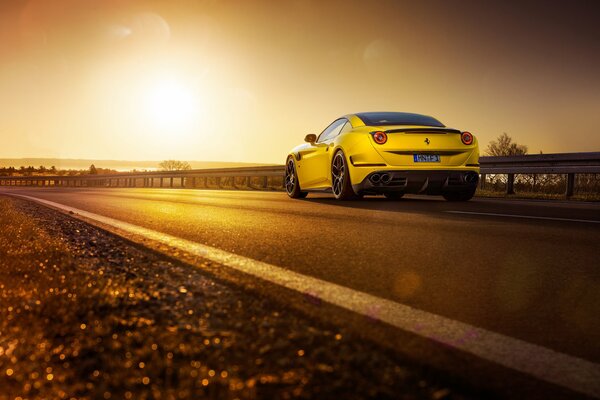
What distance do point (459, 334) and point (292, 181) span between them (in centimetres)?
1052

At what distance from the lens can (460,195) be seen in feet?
34.9

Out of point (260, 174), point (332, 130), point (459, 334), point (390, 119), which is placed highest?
point (390, 119)

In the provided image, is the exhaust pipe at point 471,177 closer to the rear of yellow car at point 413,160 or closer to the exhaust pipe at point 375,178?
the rear of yellow car at point 413,160

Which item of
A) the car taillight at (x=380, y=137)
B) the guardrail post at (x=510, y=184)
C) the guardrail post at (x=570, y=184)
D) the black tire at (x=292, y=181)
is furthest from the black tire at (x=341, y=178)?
the guardrail post at (x=570, y=184)

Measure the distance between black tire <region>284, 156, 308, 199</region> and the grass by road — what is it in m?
9.35

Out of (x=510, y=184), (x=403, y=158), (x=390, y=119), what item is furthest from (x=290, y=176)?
(x=510, y=184)

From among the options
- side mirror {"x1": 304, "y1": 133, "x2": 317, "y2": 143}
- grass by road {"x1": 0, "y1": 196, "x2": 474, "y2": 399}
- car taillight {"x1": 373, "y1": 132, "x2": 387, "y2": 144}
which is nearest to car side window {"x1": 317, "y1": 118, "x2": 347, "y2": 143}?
side mirror {"x1": 304, "y1": 133, "x2": 317, "y2": 143}

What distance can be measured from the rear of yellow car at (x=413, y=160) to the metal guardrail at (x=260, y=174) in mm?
4041

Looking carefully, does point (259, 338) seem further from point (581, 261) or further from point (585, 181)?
point (585, 181)

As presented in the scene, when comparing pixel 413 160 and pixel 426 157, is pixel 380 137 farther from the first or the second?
pixel 426 157

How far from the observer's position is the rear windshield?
10.1 m

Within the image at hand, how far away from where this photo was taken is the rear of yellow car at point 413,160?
9273 mm

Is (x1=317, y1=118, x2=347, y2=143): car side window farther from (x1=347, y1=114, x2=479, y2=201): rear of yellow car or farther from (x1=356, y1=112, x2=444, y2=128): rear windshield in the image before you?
(x1=347, y1=114, x2=479, y2=201): rear of yellow car

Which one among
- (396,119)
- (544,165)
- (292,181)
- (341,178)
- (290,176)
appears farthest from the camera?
(544,165)
